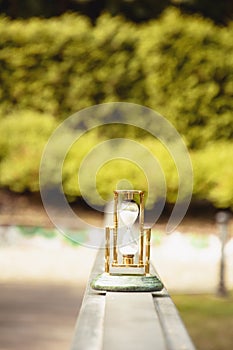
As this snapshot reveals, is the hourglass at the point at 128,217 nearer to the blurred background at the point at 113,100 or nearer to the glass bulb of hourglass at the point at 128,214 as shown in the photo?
the glass bulb of hourglass at the point at 128,214

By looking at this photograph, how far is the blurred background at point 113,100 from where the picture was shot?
36.2 feet

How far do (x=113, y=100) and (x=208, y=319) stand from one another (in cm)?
565

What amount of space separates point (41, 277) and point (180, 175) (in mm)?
→ 2617

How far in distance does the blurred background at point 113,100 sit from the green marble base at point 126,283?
650cm

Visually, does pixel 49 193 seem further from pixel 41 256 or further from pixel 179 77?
pixel 179 77

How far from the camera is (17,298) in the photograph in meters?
8.88

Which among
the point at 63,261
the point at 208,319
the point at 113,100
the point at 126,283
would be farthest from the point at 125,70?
the point at 126,283

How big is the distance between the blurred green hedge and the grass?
12.9ft

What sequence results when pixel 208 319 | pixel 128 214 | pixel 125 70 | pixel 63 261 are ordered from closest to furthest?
1. pixel 128 214
2. pixel 208 319
3. pixel 63 261
4. pixel 125 70

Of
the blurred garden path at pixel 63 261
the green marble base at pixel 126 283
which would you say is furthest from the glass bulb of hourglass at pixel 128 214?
the blurred garden path at pixel 63 261

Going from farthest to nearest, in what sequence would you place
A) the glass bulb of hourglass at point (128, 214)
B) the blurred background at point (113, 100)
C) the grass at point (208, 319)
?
1. the blurred background at point (113, 100)
2. the grass at point (208, 319)
3. the glass bulb of hourglass at point (128, 214)

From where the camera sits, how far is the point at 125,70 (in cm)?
1352

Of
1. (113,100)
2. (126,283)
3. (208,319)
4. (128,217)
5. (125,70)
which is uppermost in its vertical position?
A: (125,70)

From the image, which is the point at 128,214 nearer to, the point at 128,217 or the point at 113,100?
the point at 128,217
